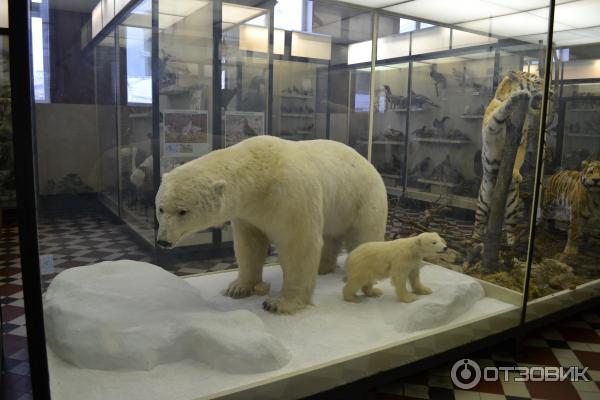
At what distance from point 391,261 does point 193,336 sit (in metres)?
0.96

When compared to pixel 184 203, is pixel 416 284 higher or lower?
lower

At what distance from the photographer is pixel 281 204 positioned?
1.97 metres

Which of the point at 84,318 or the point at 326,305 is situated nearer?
the point at 84,318

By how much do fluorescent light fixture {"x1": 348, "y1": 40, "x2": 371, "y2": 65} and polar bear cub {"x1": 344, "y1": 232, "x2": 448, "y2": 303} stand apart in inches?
41.1

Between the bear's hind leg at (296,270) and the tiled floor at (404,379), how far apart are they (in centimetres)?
42

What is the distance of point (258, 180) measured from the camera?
1939 mm

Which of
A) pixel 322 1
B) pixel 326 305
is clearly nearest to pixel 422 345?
pixel 326 305

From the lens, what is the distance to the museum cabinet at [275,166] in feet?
4.99

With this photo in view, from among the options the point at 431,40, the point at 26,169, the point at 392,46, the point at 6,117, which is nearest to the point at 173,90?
the point at 6,117

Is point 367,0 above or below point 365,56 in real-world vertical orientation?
above

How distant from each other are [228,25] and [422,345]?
5.39ft

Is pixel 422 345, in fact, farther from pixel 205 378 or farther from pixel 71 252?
pixel 71 252

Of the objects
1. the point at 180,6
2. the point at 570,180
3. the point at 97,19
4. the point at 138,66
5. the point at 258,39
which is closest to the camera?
the point at 97,19

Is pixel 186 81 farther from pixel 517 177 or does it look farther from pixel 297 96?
pixel 517 177
